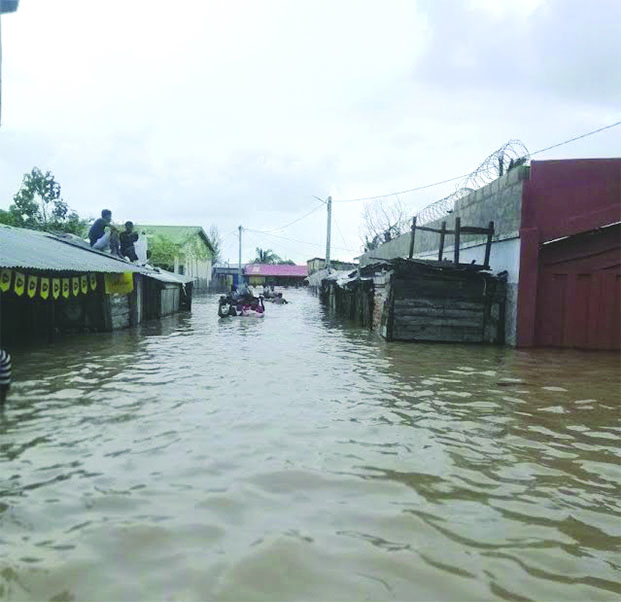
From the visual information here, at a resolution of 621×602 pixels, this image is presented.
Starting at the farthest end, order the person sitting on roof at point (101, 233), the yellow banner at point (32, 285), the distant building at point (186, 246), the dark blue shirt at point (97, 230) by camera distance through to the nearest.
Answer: the distant building at point (186, 246) < the dark blue shirt at point (97, 230) < the person sitting on roof at point (101, 233) < the yellow banner at point (32, 285)

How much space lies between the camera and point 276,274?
266 ft

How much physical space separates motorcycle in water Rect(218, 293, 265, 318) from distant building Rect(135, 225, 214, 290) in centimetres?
2362

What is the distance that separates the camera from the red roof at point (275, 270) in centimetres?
7981

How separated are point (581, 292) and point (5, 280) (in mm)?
11593

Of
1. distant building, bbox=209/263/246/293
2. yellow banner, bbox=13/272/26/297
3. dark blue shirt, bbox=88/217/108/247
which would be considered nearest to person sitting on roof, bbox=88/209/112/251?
dark blue shirt, bbox=88/217/108/247

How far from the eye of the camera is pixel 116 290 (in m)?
15.9

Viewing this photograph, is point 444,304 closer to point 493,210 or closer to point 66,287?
point 493,210

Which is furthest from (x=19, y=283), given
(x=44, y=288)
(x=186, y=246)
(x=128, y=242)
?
(x=186, y=246)

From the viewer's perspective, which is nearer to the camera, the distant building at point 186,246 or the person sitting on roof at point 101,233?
the person sitting on roof at point 101,233

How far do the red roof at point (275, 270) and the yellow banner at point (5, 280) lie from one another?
6820 centimetres

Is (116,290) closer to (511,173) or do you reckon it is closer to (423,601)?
(511,173)

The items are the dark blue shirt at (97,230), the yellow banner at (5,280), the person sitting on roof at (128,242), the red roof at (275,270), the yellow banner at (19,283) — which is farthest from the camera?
the red roof at (275,270)

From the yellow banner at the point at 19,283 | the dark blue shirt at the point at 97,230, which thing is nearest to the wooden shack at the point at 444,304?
the yellow banner at the point at 19,283

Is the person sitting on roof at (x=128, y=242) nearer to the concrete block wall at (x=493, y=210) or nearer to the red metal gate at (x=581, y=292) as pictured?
the concrete block wall at (x=493, y=210)
